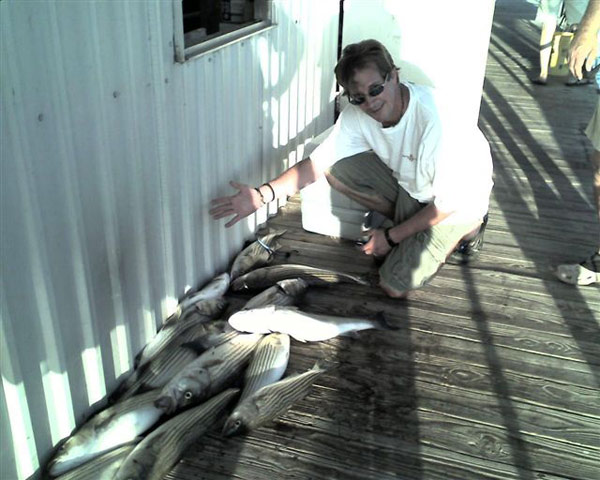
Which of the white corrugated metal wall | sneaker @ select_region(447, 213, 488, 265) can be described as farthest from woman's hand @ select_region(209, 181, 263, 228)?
sneaker @ select_region(447, 213, 488, 265)

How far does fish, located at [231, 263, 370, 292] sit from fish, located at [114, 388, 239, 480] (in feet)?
3.06

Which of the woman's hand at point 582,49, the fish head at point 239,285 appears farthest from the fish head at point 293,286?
the woman's hand at point 582,49

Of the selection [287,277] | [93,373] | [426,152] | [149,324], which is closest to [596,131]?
[426,152]

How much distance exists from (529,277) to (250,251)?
1637mm

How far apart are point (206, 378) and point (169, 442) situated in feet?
1.22

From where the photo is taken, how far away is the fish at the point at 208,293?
3.11m

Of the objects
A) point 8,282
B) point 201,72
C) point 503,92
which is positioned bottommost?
point 503,92

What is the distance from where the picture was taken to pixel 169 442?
2.31m

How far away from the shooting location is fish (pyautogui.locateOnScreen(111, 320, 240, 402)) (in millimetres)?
2662

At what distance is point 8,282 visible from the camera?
1938 millimetres

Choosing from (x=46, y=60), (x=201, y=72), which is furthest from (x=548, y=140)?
(x=46, y=60)

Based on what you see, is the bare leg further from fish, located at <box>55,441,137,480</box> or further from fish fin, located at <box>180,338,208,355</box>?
fish, located at <box>55,441,137,480</box>

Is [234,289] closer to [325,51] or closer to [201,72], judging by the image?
[201,72]

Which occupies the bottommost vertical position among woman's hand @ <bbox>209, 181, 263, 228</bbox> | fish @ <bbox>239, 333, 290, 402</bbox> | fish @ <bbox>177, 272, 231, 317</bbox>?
fish @ <bbox>239, 333, 290, 402</bbox>
